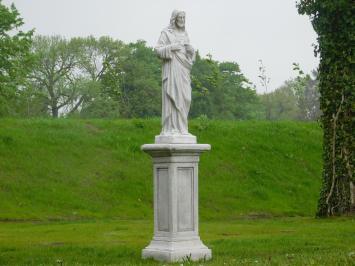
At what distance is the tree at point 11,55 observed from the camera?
26.6 m

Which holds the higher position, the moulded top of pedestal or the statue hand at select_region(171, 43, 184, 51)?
the statue hand at select_region(171, 43, 184, 51)

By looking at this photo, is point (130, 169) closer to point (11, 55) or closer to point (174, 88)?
point (11, 55)

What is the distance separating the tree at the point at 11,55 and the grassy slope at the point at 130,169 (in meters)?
1.71

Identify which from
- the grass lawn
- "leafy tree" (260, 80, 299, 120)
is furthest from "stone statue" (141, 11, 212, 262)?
"leafy tree" (260, 80, 299, 120)

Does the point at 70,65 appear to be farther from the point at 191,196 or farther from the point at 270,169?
the point at 191,196

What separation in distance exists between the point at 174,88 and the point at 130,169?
14650mm

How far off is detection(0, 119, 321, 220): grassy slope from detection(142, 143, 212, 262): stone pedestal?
11186 mm

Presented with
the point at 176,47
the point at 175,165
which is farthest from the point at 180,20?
the point at 175,165

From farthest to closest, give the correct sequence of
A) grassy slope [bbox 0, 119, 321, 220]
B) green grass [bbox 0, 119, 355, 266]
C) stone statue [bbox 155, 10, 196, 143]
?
1. grassy slope [bbox 0, 119, 321, 220]
2. green grass [bbox 0, 119, 355, 266]
3. stone statue [bbox 155, 10, 196, 143]

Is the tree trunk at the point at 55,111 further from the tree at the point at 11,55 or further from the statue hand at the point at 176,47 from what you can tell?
the statue hand at the point at 176,47

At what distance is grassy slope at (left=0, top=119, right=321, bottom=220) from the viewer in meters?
23.1

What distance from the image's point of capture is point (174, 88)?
11414mm

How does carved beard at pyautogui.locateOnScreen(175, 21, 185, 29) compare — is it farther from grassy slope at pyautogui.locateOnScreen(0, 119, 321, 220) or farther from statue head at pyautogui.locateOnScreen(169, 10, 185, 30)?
grassy slope at pyautogui.locateOnScreen(0, 119, 321, 220)

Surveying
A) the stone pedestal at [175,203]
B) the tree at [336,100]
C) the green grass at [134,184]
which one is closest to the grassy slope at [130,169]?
the green grass at [134,184]
